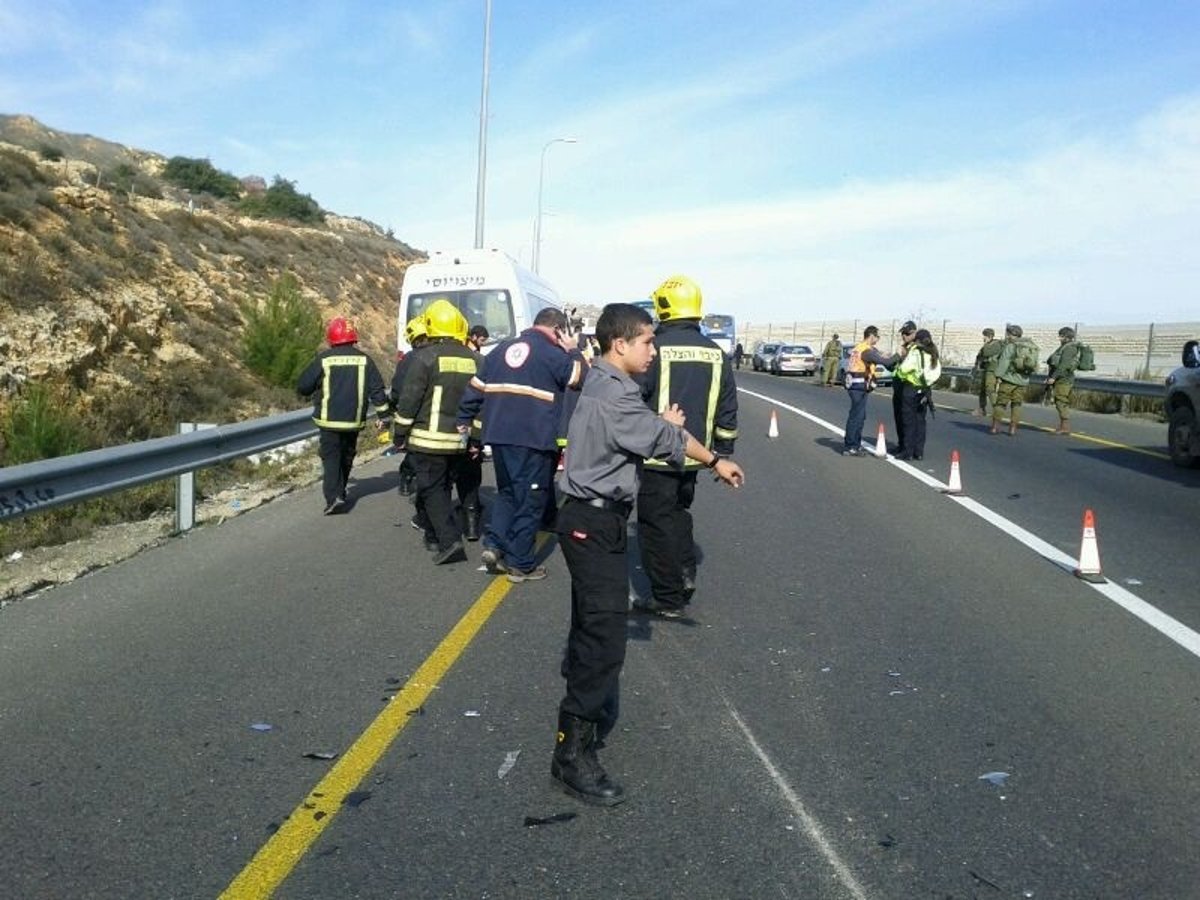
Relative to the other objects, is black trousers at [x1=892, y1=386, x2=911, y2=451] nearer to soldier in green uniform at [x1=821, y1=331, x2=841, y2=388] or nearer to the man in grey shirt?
the man in grey shirt

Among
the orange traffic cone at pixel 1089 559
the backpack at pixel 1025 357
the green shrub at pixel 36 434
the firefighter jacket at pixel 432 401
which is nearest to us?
the orange traffic cone at pixel 1089 559

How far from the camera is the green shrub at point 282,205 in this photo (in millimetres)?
52000

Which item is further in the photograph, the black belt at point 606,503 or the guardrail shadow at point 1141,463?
the guardrail shadow at point 1141,463

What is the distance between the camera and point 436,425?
29.3ft

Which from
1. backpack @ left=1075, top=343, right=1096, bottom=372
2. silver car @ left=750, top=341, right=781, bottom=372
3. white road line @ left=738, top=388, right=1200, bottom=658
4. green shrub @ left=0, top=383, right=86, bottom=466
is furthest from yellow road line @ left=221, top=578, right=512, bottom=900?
silver car @ left=750, top=341, right=781, bottom=372

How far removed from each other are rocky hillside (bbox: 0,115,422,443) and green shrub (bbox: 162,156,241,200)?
21135mm

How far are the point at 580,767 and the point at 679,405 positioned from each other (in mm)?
3049

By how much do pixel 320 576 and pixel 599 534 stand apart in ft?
13.4

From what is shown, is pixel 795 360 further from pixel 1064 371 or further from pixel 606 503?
pixel 606 503

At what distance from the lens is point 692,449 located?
4867 millimetres

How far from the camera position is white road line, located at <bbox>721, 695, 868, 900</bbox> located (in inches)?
149

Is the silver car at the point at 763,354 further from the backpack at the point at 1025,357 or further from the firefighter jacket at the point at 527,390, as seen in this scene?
the firefighter jacket at the point at 527,390

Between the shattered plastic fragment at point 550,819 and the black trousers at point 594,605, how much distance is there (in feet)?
1.20

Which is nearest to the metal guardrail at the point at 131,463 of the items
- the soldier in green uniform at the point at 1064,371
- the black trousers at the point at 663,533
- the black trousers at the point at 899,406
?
the black trousers at the point at 663,533
